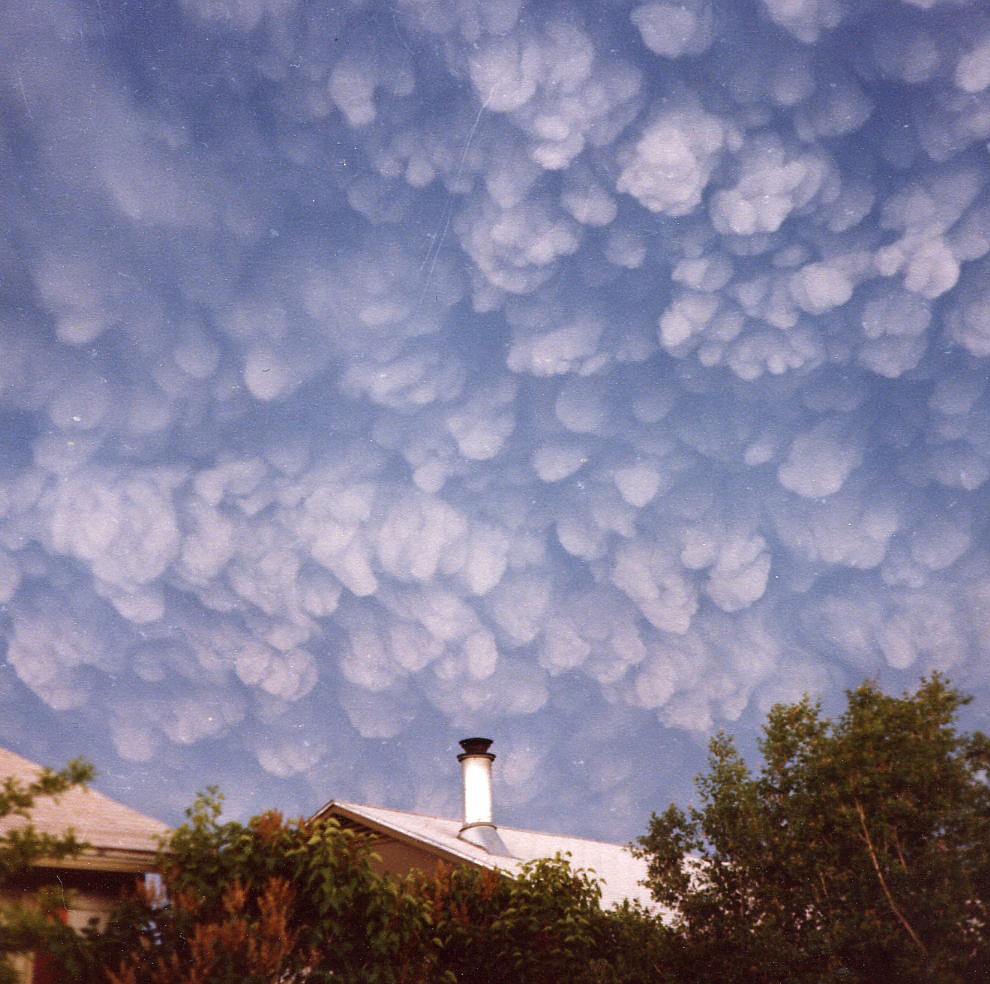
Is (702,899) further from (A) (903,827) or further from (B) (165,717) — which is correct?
(B) (165,717)

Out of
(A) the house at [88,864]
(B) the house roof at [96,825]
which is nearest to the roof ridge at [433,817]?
(B) the house roof at [96,825]

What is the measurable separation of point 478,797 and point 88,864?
12620 millimetres

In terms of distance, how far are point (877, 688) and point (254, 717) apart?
182m

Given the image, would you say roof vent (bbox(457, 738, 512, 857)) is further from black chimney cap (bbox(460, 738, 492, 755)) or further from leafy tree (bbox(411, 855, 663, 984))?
leafy tree (bbox(411, 855, 663, 984))

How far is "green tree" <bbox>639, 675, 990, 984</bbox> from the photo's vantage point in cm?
1065

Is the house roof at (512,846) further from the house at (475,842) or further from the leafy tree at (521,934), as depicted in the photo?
the leafy tree at (521,934)

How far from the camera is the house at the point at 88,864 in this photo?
11203mm

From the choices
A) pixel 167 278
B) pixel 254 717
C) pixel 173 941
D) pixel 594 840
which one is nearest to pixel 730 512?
pixel 594 840

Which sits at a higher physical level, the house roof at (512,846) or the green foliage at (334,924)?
the house roof at (512,846)

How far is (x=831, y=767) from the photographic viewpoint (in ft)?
39.1

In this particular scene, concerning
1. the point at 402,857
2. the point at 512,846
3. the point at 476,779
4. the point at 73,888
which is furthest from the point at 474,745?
the point at 73,888

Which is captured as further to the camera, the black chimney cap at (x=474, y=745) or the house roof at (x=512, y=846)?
the black chimney cap at (x=474, y=745)

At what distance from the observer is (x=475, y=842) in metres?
20.7

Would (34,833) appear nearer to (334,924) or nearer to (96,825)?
(334,924)
